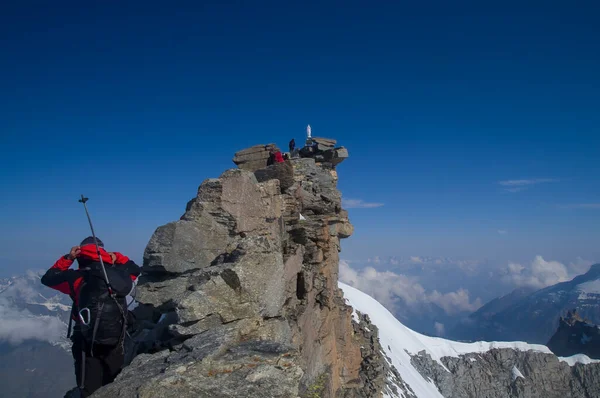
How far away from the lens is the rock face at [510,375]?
101500 mm

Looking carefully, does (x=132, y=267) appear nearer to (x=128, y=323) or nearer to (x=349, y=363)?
(x=128, y=323)

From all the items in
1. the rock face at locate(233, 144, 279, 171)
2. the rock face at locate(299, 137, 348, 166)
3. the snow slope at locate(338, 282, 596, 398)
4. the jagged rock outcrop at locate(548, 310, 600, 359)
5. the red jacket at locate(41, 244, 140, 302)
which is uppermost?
the rock face at locate(299, 137, 348, 166)

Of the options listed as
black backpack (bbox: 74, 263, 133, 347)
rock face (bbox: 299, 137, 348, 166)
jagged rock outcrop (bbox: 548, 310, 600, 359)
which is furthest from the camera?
jagged rock outcrop (bbox: 548, 310, 600, 359)

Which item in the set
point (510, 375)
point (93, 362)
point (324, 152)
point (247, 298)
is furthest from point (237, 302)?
point (510, 375)

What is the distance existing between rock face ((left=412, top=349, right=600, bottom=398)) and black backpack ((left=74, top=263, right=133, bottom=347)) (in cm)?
10910

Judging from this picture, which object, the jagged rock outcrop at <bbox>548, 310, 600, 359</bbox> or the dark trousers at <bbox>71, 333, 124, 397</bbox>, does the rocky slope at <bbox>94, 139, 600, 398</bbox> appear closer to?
the dark trousers at <bbox>71, 333, 124, 397</bbox>

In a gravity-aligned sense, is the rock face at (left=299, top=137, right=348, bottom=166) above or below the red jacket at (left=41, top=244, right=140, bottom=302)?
above

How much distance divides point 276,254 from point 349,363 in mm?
17322

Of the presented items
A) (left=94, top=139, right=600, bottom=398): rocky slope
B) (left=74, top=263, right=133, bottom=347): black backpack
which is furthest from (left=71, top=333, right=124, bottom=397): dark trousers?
(left=94, top=139, right=600, bottom=398): rocky slope

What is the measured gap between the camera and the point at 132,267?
948 centimetres

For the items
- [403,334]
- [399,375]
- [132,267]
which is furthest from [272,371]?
[403,334]

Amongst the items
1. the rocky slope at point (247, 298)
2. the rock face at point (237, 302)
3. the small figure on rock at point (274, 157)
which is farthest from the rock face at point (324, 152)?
the rock face at point (237, 302)

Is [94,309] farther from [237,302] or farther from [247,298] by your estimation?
[247,298]

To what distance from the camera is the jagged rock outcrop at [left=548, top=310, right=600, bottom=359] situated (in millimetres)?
156000
